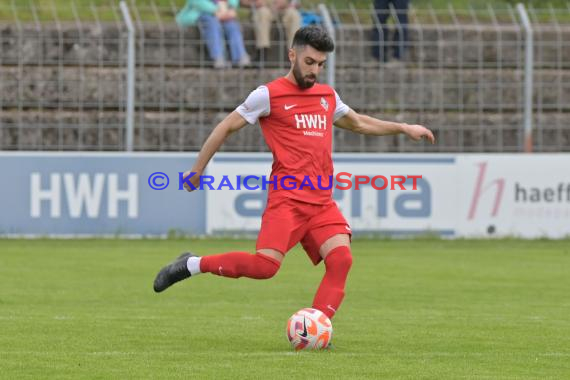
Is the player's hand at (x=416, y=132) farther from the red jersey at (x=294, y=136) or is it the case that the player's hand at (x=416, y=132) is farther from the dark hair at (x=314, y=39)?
the dark hair at (x=314, y=39)

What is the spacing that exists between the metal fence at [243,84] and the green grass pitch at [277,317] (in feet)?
9.35

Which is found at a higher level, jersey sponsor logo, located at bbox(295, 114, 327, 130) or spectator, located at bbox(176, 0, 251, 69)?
jersey sponsor logo, located at bbox(295, 114, 327, 130)

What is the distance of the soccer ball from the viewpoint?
8781 millimetres

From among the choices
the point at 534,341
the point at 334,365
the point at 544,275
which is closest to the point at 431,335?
the point at 534,341

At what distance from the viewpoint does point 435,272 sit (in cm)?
1570

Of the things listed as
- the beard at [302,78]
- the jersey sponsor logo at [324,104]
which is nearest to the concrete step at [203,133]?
the jersey sponsor logo at [324,104]

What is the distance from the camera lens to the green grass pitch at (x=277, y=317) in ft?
26.2

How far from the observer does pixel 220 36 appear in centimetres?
2188

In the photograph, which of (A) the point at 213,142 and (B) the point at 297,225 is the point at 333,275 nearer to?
(B) the point at 297,225

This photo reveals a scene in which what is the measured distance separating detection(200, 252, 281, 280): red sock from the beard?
1095 mm

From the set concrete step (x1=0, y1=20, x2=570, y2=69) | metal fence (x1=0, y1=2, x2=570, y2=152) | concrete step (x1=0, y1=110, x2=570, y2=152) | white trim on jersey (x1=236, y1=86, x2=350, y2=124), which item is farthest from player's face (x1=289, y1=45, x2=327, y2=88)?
concrete step (x1=0, y1=20, x2=570, y2=69)

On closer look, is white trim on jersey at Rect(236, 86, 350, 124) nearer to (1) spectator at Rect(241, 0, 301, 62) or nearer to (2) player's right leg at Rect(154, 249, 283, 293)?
(2) player's right leg at Rect(154, 249, 283, 293)

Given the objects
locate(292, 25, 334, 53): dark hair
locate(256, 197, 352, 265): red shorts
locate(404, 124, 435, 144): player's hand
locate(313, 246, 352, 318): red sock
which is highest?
locate(292, 25, 334, 53): dark hair

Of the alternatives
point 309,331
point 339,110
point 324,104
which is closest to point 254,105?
point 324,104
